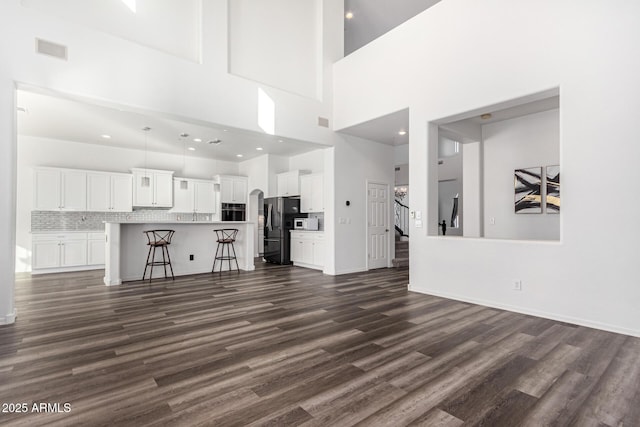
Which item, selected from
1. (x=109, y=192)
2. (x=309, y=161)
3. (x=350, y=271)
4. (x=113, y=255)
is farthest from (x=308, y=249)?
(x=109, y=192)

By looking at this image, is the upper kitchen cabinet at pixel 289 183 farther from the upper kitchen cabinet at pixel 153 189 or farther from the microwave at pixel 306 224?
the upper kitchen cabinet at pixel 153 189

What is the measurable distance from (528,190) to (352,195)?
324 cm

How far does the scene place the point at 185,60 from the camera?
480cm

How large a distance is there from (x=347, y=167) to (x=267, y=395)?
5.33 metres

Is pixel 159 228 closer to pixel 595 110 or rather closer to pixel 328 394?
pixel 328 394

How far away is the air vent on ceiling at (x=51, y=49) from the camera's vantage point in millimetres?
3719

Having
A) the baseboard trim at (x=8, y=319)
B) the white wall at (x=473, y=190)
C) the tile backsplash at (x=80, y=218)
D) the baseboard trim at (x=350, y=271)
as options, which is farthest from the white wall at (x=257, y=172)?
the baseboard trim at (x=8, y=319)

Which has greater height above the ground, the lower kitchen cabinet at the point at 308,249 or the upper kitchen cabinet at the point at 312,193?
the upper kitchen cabinet at the point at 312,193

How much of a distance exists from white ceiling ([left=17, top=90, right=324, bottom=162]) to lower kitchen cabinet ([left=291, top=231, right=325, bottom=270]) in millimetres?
2074

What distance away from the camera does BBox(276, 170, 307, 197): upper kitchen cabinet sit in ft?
Answer: 27.6

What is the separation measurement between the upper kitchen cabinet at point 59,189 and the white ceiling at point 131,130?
0.86 metres

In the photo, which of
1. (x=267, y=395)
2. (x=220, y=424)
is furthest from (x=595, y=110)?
(x=220, y=424)

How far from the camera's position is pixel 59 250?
7.14 metres

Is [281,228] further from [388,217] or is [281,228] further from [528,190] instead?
[528,190]
